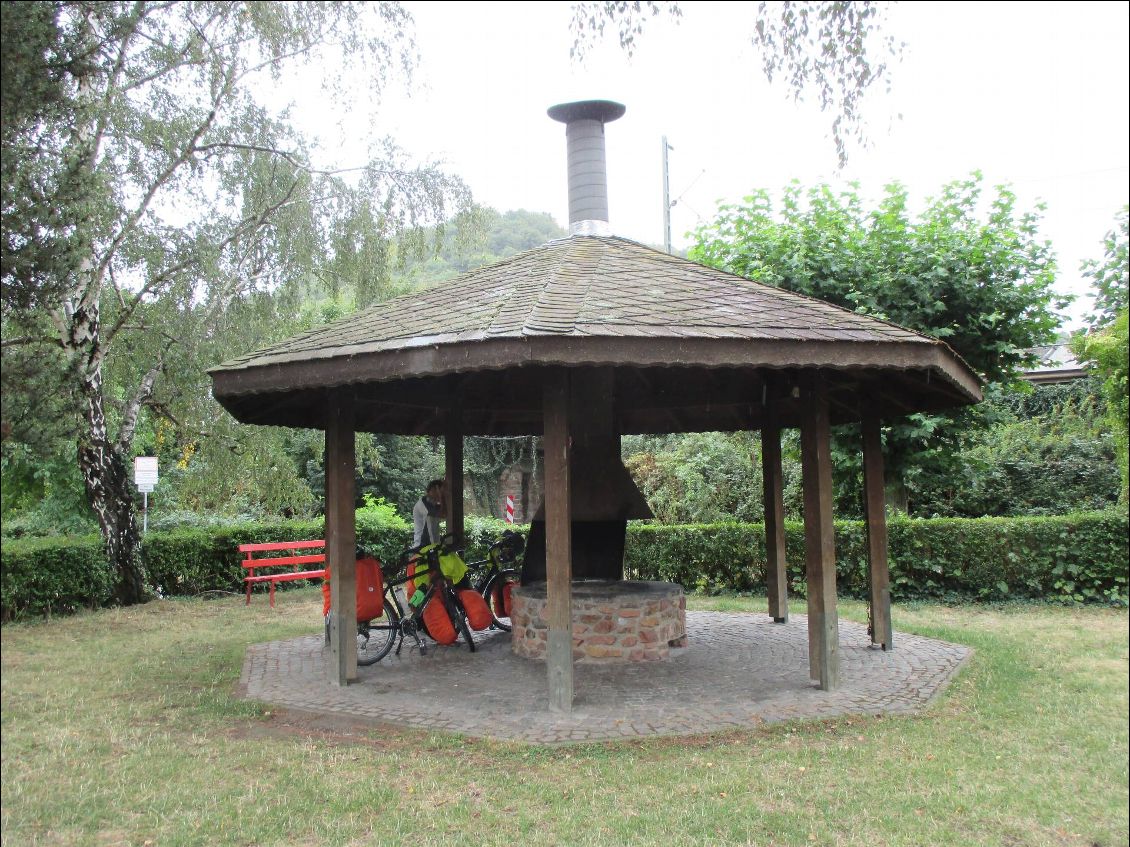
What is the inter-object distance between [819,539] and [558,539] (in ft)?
6.85

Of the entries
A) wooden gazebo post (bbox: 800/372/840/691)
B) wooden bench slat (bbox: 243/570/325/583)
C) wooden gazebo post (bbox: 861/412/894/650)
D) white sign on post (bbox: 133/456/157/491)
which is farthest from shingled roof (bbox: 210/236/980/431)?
wooden bench slat (bbox: 243/570/325/583)

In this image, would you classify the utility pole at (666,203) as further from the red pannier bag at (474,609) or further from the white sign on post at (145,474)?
the white sign on post at (145,474)

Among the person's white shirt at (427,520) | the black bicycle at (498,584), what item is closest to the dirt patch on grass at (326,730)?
the person's white shirt at (427,520)

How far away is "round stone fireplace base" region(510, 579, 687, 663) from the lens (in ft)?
25.4

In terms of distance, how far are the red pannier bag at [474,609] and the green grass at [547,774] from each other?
2.39 meters

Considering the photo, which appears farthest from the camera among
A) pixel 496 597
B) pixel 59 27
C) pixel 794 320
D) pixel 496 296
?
pixel 496 597

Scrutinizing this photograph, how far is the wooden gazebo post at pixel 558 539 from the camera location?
6004 mm

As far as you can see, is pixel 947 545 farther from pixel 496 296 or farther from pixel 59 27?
pixel 59 27

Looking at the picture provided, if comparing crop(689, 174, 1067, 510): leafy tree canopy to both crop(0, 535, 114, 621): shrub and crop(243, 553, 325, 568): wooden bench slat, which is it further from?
crop(0, 535, 114, 621): shrub

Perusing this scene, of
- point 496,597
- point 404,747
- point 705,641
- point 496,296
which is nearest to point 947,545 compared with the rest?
point 705,641

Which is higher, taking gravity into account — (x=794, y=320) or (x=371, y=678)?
(x=794, y=320)

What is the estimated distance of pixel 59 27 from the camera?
8.57 ft

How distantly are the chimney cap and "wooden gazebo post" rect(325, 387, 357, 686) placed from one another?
11.7ft

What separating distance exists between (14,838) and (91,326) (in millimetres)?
7668
